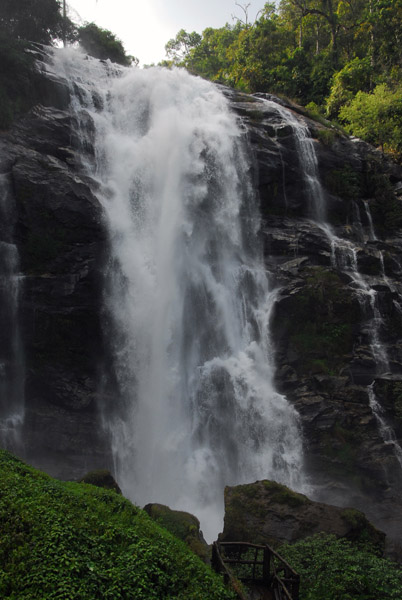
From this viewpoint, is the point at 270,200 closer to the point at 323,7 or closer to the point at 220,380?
the point at 220,380

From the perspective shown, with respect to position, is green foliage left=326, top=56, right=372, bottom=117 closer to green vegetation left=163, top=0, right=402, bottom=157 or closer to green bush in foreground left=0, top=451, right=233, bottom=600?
green vegetation left=163, top=0, right=402, bottom=157

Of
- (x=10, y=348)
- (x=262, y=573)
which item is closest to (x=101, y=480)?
(x=262, y=573)

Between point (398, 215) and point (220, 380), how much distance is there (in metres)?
14.8

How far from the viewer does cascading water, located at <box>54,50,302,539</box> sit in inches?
687

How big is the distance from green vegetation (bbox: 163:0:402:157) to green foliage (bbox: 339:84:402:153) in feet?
0.20

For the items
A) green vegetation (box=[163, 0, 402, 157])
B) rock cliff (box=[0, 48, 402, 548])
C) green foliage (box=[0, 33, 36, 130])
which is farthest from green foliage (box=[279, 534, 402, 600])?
green vegetation (box=[163, 0, 402, 157])

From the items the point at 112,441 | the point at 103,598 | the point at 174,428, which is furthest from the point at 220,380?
the point at 103,598

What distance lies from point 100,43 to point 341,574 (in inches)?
1465

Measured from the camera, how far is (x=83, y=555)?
276 inches

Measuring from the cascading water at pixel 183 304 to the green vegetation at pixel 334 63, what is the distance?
909cm

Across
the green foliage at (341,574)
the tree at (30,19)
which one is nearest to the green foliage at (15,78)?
the tree at (30,19)

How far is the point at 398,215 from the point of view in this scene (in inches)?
1002

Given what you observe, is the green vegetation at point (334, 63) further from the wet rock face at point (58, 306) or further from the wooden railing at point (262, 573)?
the wooden railing at point (262, 573)

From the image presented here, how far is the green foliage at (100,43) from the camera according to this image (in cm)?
3372
